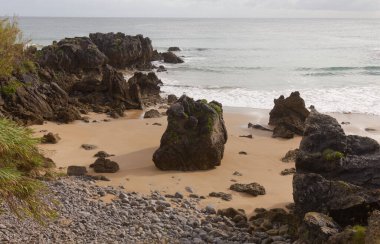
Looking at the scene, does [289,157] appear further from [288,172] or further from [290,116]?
[290,116]

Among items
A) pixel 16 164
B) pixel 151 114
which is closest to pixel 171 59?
pixel 151 114

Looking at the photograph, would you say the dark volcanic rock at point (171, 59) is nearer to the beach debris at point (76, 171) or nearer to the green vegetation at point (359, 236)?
the beach debris at point (76, 171)

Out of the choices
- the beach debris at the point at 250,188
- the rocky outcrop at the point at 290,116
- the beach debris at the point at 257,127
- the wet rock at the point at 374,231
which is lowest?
the beach debris at the point at 250,188

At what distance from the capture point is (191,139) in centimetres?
1806

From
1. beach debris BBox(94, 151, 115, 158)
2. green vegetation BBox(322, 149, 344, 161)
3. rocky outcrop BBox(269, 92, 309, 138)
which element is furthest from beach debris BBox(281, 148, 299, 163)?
beach debris BBox(94, 151, 115, 158)

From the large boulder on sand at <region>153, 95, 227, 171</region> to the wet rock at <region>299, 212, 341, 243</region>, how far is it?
27.1 feet

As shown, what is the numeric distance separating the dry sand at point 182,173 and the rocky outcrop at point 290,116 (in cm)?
71

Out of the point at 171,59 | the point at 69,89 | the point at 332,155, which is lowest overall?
the point at 69,89

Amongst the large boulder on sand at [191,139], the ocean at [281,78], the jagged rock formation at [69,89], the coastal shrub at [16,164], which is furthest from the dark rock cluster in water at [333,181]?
the ocean at [281,78]

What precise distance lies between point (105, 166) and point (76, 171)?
3.62 ft

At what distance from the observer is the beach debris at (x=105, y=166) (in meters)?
16.9

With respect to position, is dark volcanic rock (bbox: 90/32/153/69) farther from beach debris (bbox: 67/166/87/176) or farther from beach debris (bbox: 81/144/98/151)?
beach debris (bbox: 67/166/87/176)

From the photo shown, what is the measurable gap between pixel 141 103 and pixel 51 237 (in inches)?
790

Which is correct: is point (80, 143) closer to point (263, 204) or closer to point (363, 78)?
point (263, 204)
